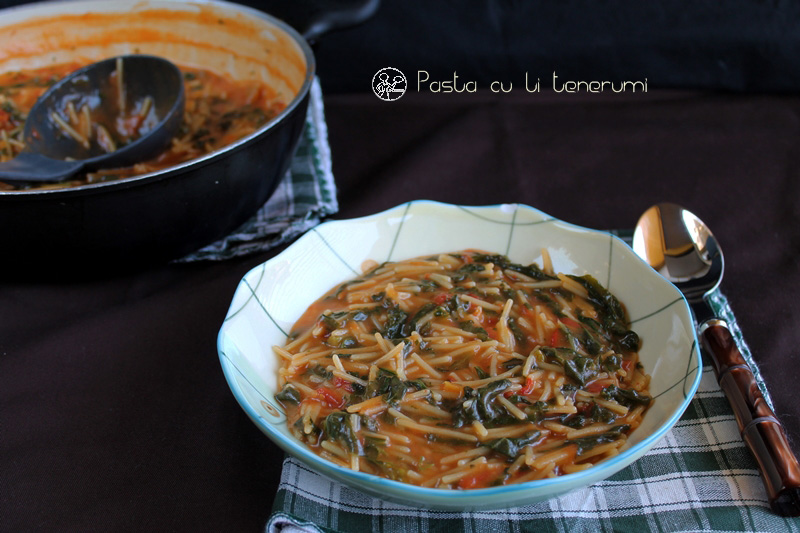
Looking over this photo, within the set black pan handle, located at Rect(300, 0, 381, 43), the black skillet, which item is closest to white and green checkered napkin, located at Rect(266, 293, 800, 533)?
the black skillet

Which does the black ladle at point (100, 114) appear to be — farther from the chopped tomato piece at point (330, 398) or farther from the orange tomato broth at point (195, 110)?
the chopped tomato piece at point (330, 398)

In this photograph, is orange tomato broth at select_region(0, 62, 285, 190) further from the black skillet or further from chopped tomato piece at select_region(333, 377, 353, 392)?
chopped tomato piece at select_region(333, 377, 353, 392)

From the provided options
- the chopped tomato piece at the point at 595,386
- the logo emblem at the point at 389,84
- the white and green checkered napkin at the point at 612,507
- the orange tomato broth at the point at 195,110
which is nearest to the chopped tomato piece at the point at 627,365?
the chopped tomato piece at the point at 595,386

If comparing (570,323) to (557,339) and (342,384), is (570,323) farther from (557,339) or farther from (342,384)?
(342,384)

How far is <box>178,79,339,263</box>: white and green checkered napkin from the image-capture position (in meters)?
3.17

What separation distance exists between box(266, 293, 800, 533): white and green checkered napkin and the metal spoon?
0.07m

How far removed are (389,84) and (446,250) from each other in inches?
88.8

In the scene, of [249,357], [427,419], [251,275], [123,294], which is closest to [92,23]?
[123,294]

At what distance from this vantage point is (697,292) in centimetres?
272

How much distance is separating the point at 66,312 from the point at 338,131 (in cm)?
190

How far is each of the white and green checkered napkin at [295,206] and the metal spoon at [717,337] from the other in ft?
4.72

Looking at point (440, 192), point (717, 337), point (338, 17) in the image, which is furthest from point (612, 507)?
point (338, 17)

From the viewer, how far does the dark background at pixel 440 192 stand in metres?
2.22

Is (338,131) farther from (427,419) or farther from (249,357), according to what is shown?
(427,419)
